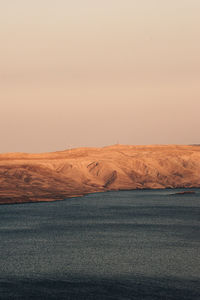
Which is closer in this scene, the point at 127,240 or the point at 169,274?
the point at 169,274

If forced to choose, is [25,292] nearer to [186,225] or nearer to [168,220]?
[186,225]

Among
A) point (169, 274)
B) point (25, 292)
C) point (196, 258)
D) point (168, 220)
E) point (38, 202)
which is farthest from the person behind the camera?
point (38, 202)

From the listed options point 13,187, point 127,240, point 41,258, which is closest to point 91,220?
point 127,240

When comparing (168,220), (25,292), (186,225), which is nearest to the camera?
(25,292)

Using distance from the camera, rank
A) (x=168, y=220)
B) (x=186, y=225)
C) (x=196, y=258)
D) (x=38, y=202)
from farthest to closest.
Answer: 1. (x=38, y=202)
2. (x=168, y=220)
3. (x=186, y=225)
4. (x=196, y=258)

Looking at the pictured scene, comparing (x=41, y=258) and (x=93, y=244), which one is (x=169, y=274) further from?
(x=93, y=244)

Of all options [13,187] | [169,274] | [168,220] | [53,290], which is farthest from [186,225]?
[13,187]
